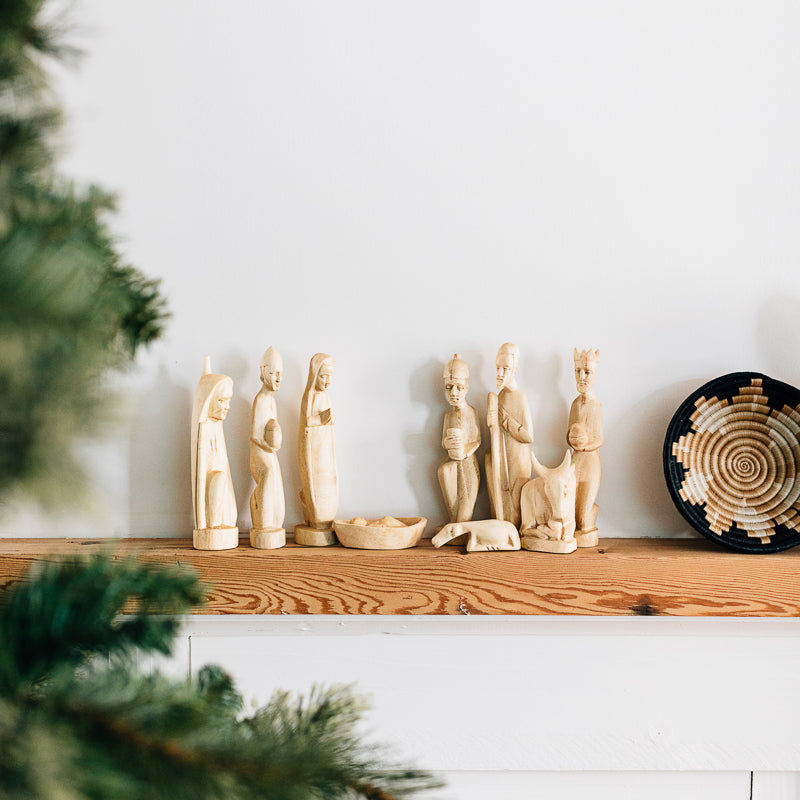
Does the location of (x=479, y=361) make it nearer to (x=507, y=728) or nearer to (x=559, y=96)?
(x=559, y=96)

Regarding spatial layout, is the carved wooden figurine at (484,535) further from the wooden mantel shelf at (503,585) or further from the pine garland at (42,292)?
the pine garland at (42,292)

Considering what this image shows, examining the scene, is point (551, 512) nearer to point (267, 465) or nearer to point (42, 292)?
point (267, 465)

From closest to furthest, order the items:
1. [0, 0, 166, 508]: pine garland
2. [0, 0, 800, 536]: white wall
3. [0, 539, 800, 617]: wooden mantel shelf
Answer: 1. [0, 0, 166, 508]: pine garland
2. [0, 539, 800, 617]: wooden mantel shelf
3. [0, 0, 800, 536]: white wall

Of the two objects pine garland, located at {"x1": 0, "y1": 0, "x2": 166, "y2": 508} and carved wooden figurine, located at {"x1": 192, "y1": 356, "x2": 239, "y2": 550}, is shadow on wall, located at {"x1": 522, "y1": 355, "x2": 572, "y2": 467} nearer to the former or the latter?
carved wooden figurine, located at {"x1": 192, "y1": 356, "x2": 239, "y2": 550}

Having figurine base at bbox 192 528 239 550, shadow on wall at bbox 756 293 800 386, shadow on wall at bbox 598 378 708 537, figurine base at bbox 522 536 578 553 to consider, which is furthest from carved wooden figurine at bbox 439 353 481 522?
shadow on wall at bbox 756 293 800 386

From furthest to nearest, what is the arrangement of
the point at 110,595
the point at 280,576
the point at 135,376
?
1. the point at 135,376
2. the point at 280,576
3. the point at 110,595

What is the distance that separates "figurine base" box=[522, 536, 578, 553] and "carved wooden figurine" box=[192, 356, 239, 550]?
0.45m

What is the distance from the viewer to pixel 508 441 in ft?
3.78

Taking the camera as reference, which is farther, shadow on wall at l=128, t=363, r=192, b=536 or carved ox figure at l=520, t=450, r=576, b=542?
shadow on wall at l=128, t=363, r=192, b=536

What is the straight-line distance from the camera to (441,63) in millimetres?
1202

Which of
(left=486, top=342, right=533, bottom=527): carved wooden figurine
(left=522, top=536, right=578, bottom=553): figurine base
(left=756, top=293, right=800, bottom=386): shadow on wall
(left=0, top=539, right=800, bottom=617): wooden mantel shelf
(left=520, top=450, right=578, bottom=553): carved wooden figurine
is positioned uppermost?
(left=756, top=293, right=800, bottom=386): shadow on wall

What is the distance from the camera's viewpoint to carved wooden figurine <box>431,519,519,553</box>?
3.56ft

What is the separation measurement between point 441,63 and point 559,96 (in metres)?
0.20

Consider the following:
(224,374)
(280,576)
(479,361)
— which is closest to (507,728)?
(280,576)
